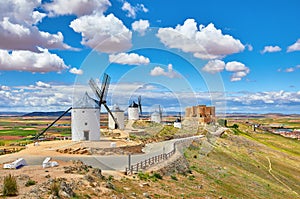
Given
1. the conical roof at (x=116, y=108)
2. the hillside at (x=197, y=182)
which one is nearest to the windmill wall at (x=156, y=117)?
the conical roof at (x=116, y=108)

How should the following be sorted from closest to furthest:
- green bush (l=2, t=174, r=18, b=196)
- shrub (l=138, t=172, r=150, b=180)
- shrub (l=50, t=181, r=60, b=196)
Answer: green bush (l=2, t=174, r=18, b=196), shrub (l=50, t=181, r=60, b=196), shrub (l=138, t=172, r=150, b=180)

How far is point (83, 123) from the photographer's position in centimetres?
3591

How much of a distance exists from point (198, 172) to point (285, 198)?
7.32 metres

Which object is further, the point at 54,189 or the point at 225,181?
the point at 225,181

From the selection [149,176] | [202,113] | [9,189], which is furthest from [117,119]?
[9,189]

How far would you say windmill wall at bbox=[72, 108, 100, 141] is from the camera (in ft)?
118

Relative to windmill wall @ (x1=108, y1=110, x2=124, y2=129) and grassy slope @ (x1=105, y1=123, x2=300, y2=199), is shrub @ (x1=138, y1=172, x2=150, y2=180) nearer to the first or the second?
grassy slope @ (x1=105, y1=123, x2=300, y2=199)

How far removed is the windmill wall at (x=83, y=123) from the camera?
35.8 m

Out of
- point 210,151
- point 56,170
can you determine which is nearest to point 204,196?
point 56,170

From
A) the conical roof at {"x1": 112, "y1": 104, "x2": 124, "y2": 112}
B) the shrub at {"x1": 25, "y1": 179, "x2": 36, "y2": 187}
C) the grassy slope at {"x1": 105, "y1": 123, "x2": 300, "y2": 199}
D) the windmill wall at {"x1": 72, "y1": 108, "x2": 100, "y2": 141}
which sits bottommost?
the grassy slope at {"x1": 105, "y1": 123, "x2": 300, "y2": 199}

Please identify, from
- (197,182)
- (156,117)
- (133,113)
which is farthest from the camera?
(156,117)

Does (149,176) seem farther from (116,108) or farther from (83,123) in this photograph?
(116,108)

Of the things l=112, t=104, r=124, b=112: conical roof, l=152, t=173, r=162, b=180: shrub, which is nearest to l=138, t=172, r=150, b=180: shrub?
l=152, t=173, r=162, b=180: shrub

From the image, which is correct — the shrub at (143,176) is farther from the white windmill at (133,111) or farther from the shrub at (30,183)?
the white windmill at (133,111)
